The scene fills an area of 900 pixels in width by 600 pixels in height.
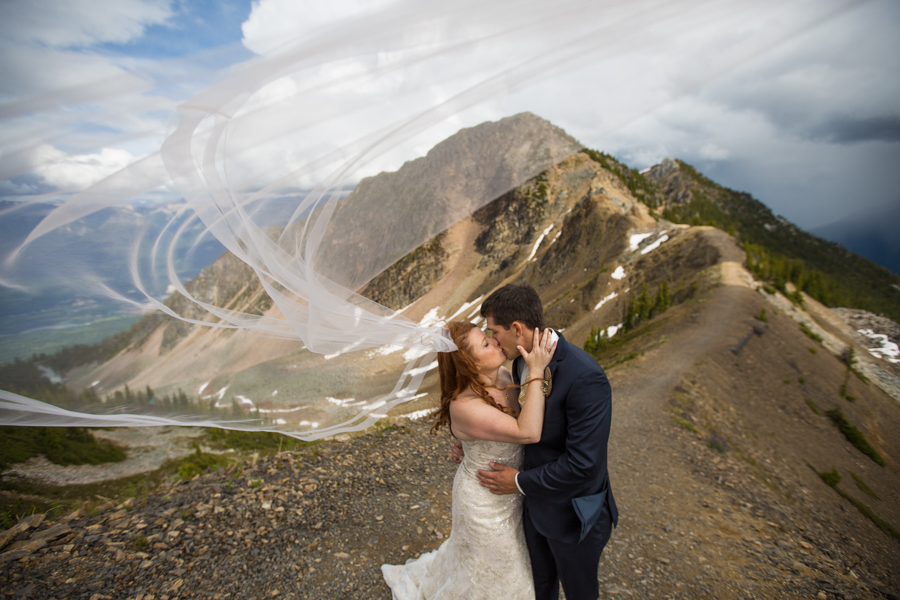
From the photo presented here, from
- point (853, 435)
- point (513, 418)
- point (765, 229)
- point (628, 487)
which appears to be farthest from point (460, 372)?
point (765, 229)

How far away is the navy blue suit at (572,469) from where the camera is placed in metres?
1.89

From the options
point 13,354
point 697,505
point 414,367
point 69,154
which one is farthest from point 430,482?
point 69,154

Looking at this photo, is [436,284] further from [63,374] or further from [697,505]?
[63,374]

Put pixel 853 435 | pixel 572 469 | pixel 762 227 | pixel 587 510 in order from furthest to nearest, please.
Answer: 1. pixel 762 227
2. pixel 853 435
3. pixel 587 510
4. pixel 572 469

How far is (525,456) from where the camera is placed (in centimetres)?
221

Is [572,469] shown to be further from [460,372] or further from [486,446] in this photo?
[460,372]

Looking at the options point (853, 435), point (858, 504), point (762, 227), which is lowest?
point (762, 227)

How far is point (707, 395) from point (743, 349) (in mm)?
3017

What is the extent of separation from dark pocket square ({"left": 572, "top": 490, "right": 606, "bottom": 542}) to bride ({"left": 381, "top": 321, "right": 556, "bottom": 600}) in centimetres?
38

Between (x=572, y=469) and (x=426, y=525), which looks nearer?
(x=572, y=469)

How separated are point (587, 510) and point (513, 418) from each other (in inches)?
22.9

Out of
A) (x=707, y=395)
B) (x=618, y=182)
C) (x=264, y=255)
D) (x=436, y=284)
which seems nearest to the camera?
(x=264, y=255)

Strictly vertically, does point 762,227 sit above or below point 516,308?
below

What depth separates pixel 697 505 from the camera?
5.15m
